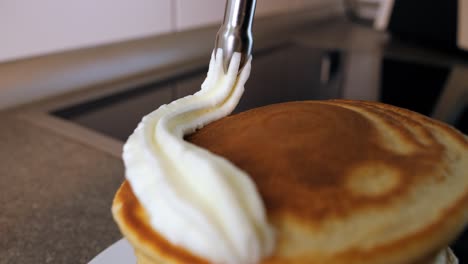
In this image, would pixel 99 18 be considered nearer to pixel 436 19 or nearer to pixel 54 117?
pixel 54 117

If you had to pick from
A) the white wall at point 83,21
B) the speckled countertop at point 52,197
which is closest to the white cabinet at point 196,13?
the white wall at point 83,21

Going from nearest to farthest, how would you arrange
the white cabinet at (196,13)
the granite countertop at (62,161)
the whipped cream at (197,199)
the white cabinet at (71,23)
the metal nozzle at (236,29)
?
the whipped cream at (197,199)
the metal nozzle at (236,29)
the granite countertop at (62,161)
the white cabinet at (71,23)
the white cabinet at (196,13)

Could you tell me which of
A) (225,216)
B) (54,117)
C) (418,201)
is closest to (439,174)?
(418,201)

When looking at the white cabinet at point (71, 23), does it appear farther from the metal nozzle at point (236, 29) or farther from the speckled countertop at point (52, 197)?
the metal nozzle at point (236, 29)

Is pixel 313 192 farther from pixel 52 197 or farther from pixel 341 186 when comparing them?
pixel 52 197

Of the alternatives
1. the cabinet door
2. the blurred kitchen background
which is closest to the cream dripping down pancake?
the blurred kitchen background

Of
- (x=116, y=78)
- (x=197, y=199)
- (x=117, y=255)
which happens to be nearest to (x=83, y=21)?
(x=116, y=78)

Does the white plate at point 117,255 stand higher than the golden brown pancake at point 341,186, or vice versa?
the golden brown pancake at point 341,186
